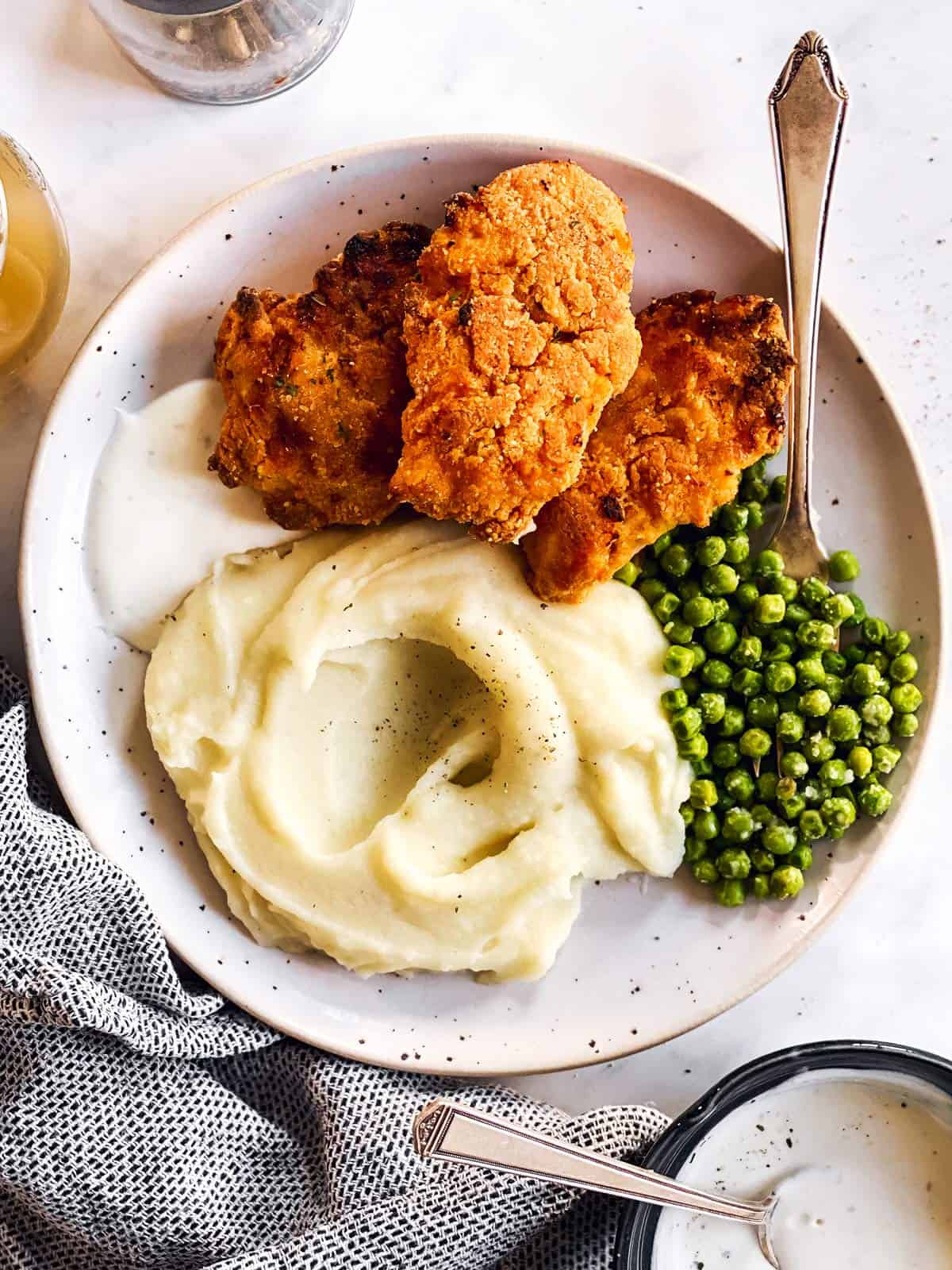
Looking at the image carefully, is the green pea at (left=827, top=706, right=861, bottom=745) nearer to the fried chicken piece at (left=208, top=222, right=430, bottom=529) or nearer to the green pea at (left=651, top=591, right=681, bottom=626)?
the green pea at (left=651, top=591, right=681, bottom=626)

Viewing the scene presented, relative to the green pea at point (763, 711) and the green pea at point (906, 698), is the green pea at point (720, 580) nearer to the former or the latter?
the green pea at point (763, 711)

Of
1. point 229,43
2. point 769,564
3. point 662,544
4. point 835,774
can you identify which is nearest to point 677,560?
point 662,544

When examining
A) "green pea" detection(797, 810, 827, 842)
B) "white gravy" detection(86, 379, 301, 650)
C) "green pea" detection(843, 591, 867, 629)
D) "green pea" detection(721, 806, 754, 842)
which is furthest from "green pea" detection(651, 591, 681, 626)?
"white gravy" detection(86, 379, 301, 650)

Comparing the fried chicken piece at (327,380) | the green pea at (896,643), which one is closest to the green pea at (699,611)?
the green pea at (896,643)

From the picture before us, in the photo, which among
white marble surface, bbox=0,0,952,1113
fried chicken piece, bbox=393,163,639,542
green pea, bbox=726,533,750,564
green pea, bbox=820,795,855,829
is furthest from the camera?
white marble surface, bbox=0,0,952,1113

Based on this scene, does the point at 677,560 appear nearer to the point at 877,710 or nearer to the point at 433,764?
the point at 877,710

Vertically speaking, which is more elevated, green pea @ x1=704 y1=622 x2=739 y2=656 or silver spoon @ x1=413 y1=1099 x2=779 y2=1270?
green pea @ x1=704 y1=622 x2=739 y2=656
